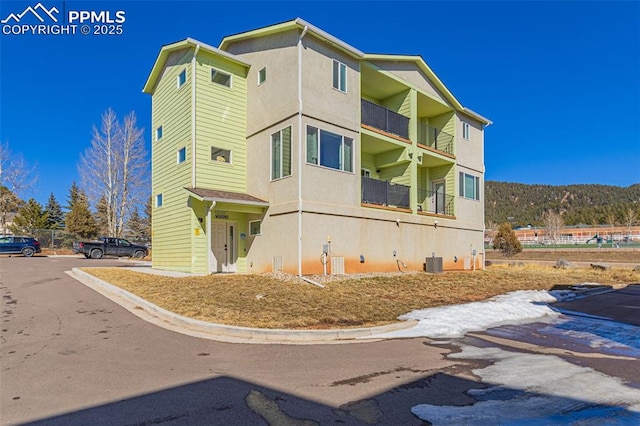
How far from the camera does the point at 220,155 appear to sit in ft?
56.1

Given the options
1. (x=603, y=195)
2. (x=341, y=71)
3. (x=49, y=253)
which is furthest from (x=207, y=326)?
(x=603, y=195)

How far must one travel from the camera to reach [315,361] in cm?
584

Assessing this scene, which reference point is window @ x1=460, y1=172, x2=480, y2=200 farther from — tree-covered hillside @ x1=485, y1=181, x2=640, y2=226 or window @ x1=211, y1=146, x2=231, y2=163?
tree-covered hillside @ x1=485, y1=181, x2=640, y2=226

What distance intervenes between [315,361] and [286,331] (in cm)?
156

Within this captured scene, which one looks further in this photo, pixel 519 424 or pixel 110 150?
pixel 110 150

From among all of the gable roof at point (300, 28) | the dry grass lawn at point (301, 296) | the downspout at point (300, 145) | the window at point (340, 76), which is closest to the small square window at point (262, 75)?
the gable roof at point (300, 28)

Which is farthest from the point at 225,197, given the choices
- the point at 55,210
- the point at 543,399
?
the point at 55,210

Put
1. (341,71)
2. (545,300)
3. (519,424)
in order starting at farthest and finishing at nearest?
(341,71) < (545,300) < (519,424)

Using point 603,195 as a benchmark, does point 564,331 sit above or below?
below

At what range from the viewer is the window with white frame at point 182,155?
1687 centimetres

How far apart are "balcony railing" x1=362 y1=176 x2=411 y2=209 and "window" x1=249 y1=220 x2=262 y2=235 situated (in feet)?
15.4

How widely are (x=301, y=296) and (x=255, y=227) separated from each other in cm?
642

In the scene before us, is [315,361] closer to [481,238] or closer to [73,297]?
[73,297]

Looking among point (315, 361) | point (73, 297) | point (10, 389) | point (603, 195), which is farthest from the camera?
point (603, 195)
